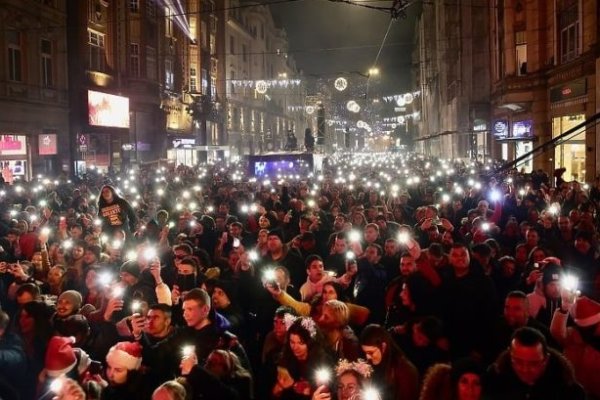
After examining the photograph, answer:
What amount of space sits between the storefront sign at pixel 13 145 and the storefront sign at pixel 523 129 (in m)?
23.6

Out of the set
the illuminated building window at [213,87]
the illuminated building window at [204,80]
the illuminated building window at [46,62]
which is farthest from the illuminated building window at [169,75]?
the illuminated building window at [46,62]

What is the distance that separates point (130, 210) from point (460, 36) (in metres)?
43.0

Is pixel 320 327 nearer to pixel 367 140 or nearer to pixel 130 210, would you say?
pixel 130 210

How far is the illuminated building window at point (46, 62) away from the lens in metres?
31.8

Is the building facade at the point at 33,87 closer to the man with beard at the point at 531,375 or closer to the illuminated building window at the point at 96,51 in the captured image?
the illuminated building window at the point at 96,51

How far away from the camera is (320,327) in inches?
223

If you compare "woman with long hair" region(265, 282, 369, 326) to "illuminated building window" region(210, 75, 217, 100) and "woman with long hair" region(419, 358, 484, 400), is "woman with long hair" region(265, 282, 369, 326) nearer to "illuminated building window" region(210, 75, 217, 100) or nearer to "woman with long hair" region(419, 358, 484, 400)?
"woman with long hair" region(419, 358, 484, 400)

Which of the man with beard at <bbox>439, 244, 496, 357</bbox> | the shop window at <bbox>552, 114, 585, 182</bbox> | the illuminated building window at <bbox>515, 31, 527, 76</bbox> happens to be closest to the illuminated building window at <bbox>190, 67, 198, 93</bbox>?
the illuminated building window at <bbox>515, 31, 527, 76</bbox>

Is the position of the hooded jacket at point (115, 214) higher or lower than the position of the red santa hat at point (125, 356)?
higher

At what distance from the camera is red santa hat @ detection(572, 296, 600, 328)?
Result: 5.22m

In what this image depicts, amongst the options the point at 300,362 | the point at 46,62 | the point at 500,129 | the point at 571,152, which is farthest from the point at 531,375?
the point at 500,129

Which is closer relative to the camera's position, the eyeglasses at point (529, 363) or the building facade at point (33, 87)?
the eyeglasses at point (529, 363)

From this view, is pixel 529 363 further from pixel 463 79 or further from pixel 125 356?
pixel 463 79

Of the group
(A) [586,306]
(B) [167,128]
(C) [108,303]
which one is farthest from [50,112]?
(A) [586,306]
